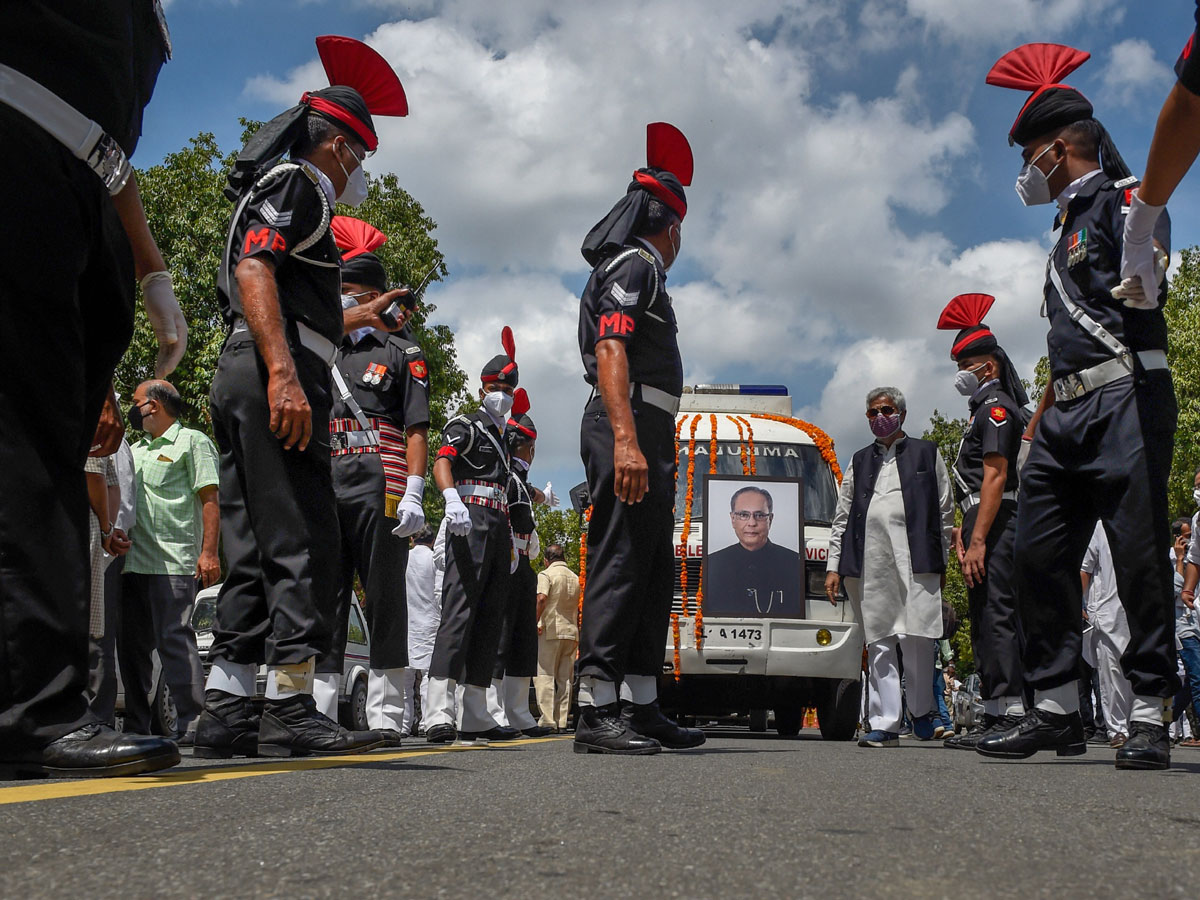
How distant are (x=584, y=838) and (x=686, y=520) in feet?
26.0

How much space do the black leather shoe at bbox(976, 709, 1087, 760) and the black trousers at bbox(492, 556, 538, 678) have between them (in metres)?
4.56

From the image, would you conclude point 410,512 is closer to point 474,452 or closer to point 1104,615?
point 474,452

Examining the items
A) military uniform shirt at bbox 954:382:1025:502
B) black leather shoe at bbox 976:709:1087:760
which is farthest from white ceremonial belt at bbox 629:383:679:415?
Answer: military uniform shirt at bbox 954:382:1025:502

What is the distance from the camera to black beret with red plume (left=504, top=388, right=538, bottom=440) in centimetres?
956

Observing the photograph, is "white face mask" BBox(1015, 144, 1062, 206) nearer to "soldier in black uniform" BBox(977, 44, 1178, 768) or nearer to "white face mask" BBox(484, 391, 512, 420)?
"soldier in black uniform" BBox(977, 44, 1178, 768)

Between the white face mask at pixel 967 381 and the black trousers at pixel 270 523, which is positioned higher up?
the white face mask at pixel 967 381

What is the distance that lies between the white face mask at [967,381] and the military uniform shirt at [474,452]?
302 cm

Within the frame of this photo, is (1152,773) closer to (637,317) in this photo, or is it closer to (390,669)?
(637,317)

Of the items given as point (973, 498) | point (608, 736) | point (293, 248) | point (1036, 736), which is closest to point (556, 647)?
point (973, 498)

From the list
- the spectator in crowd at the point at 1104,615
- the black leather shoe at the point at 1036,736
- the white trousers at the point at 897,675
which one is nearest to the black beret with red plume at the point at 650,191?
the black leather shoe at the point at 1036,736

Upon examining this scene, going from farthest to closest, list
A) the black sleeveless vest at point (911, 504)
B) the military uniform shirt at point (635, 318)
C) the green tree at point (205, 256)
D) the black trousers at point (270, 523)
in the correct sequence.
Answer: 1. the green tree at point (205, 256)
2. the black sleeveless vest at point (911, 504)
3. the military uniform shirt at point (635, 318)
4. the black trousers at point (270, 523)

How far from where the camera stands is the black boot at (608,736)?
16.3 feet

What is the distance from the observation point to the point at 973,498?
7.65 metres

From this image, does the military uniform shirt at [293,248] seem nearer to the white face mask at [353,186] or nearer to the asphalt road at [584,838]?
the white face mask at [353,186]
